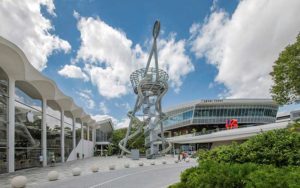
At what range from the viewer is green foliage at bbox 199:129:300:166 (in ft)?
25.4

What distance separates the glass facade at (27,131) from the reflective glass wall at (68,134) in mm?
10112

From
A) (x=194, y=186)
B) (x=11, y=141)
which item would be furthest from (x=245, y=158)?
(x=11, y=141)

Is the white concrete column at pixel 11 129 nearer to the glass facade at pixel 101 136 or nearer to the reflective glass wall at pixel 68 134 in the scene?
the reflective glass wall at pixel 68 134

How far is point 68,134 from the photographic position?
3847 cm

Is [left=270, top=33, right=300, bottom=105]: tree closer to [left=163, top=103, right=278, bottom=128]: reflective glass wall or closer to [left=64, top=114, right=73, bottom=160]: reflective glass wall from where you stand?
[left=64, top=114, right=73, bottom=160]: reflective glass wall

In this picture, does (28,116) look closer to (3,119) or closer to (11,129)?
(11,129)

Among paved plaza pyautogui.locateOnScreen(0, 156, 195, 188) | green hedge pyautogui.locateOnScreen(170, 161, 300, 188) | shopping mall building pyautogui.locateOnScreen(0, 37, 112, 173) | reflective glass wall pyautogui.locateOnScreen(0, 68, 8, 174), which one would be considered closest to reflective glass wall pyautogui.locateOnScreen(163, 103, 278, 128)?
shopping mall building pyautogui.locateOnScreen(0, 37, 112, 173)

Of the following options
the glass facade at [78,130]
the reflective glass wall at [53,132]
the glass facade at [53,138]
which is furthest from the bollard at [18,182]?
the glass facade at [78,130]

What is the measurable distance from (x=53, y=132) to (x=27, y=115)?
7109 millimetres

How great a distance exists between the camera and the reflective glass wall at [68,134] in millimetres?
37406

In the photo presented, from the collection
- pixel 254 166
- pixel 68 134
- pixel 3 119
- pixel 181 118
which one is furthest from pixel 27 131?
pixel 181 118

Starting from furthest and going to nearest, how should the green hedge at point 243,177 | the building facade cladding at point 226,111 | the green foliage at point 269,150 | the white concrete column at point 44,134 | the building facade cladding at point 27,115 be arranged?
the building facade cladding at point 226,111
the white concrete column at point 44,134
the building facade cladding at point 27,115
the green foliage at point 269,150
the green hedge at point 243,177

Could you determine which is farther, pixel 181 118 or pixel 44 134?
pixel 181 118

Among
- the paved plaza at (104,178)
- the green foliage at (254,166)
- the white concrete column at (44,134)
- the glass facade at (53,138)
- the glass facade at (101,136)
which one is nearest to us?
the green foliage at (254,166)
